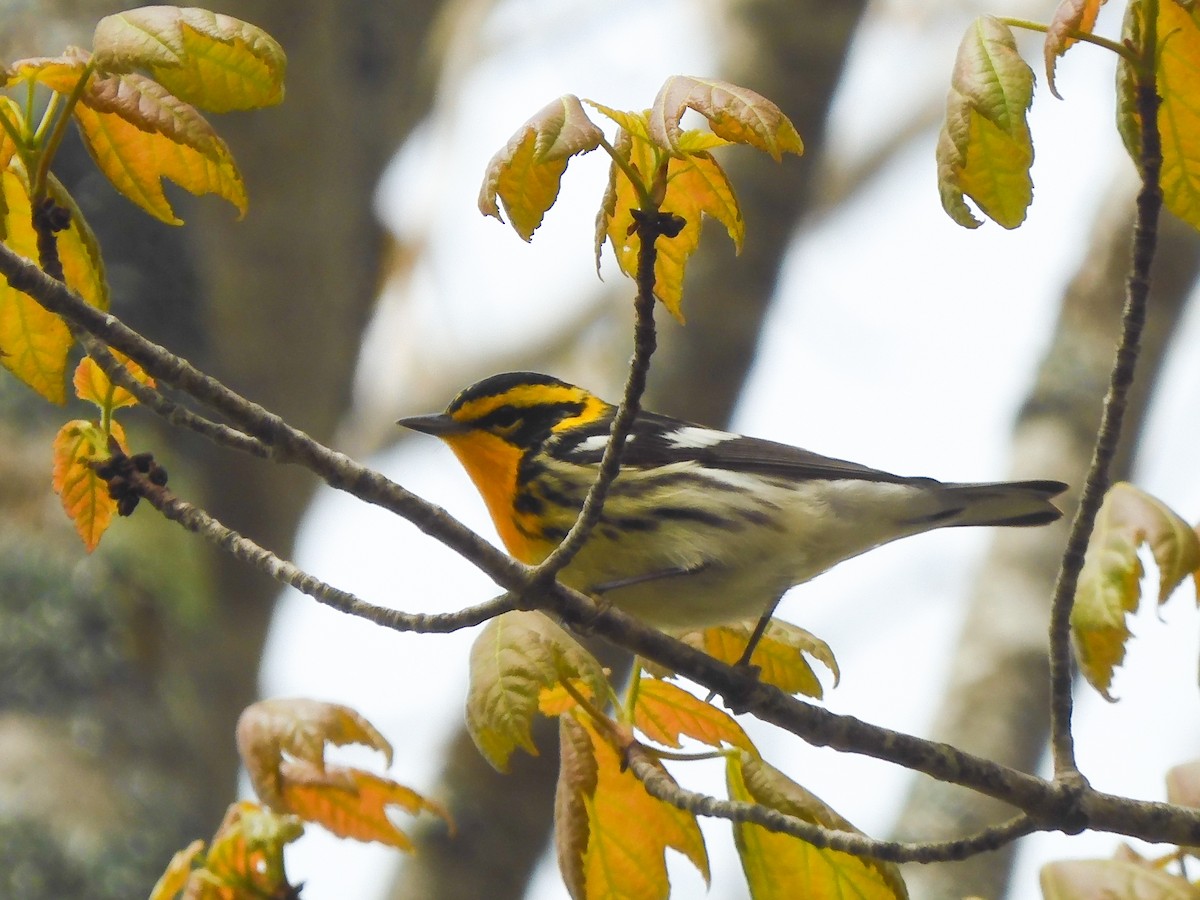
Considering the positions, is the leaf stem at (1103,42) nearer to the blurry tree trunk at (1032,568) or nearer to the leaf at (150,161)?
the leaf at (150,161)

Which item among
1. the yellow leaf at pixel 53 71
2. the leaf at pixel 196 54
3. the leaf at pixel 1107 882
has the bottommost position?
the leaf at pixel 1107 882

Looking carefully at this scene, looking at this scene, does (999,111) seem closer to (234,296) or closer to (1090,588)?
(1090,588)

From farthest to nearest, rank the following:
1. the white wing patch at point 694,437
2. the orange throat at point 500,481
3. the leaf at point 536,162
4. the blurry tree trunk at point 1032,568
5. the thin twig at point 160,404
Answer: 1. the blurry tree trunk at point 1032,568
2. the white wing patch at point 694,437
3. the orange throat at point 500,481
4. the thin twig at point 160,404
5. the leaf at point 536,162

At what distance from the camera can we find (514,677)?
187 centimetres

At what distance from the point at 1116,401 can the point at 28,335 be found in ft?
5.02

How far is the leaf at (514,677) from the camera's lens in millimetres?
1837

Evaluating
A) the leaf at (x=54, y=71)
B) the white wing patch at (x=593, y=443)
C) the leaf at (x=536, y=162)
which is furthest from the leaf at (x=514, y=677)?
the white wing patch at (x=593, y=443)

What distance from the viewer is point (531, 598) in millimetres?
1961

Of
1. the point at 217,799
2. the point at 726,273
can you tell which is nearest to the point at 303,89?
the point at 726,273

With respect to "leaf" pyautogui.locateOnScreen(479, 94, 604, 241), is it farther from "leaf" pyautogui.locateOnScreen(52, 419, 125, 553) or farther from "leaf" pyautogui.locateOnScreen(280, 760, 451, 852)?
"leaf" pyautogui.locateOnScreen(280, 760, 451, 852)

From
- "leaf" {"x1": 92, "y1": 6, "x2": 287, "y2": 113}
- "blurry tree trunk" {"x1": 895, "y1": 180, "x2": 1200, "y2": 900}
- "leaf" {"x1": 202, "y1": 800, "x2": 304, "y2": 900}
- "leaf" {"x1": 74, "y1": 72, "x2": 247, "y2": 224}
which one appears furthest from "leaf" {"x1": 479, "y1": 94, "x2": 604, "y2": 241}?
"blurry tree trunk" {"x1": 895, "y1": 180, "x2": 1200, "y2": 900}

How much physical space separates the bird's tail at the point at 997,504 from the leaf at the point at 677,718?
4.52ft

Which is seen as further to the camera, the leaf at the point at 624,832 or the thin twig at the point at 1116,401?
the leaf at the point at 624,832

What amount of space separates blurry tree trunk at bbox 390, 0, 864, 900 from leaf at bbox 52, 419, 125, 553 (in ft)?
9.00
